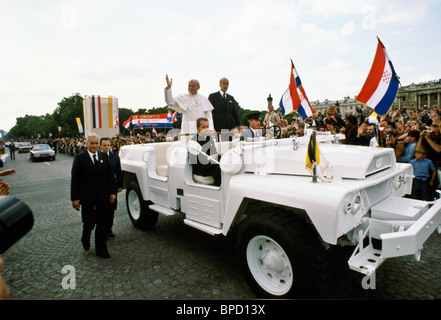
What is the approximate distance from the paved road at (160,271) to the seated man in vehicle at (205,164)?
119 centimetres

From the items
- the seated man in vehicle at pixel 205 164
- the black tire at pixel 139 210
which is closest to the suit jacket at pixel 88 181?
the black tire at pixel 139 210

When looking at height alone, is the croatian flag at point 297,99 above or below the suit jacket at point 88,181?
above

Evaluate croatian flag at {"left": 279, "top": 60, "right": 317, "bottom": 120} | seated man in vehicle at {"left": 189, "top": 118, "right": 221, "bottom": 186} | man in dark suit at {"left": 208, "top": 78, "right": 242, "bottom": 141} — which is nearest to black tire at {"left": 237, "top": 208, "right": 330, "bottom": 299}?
seated man in vehicle at {"left": 189, "top": 118, "right": 221, "bottom": 186}

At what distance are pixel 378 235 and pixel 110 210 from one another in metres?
4.14

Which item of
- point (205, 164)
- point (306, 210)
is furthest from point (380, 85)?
point (306, 210)

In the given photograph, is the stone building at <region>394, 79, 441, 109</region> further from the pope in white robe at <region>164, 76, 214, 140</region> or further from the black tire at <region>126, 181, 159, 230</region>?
the black tire at <region>126, 181, 159, 230</region>

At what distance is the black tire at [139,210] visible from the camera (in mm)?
5156

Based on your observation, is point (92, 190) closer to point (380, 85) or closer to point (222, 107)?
point (222, 107)

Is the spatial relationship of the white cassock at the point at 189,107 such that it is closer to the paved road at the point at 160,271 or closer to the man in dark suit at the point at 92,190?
the man in dark suit at the point at 92,190

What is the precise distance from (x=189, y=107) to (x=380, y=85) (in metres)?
3.91

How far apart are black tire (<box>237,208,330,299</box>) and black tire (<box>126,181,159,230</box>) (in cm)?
265

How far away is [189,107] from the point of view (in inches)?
211

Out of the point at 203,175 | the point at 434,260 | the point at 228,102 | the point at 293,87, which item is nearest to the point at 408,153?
the point at 434,260
